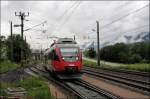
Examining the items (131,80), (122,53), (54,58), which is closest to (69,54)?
(54,58)

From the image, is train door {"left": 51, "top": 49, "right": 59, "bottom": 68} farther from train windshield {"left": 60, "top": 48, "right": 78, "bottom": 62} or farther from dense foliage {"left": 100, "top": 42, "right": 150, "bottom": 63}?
dense foliage {"left": 100, "top": 42, "right": 150, "bottom": 63}

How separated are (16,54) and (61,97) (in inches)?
2441

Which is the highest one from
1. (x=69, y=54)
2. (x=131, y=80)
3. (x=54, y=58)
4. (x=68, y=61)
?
(x=69, y=54)

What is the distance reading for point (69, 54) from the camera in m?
30.0

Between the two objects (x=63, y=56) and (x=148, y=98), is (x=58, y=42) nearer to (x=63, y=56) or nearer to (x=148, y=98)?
(x=63, y=56)

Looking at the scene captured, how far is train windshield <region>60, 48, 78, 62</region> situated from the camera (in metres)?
29.9

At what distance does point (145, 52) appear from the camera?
11806 centimetres

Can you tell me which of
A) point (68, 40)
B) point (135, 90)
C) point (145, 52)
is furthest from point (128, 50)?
point (135, 90)

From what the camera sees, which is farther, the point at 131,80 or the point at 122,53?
the point at 122,53

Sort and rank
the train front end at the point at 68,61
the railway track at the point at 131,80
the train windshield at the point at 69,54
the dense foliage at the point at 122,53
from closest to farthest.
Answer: the railway track at the point at 131,80 < the train front end at the point at 68,61 < the train windshield at the point at 69,54 < the dense foliage at the point at 122,53

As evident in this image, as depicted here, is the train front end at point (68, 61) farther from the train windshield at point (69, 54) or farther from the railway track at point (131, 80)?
the railway track at point (131, 80)

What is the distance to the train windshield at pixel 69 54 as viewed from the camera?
98.1 feet

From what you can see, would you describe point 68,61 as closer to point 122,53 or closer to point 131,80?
point 131,80

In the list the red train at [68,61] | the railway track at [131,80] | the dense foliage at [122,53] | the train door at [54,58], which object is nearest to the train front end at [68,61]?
the red train at [68,61]
